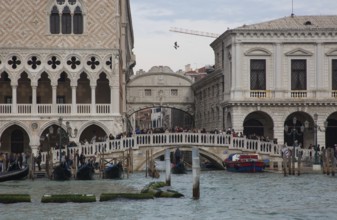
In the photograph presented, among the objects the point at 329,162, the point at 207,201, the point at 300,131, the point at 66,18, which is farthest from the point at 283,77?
the point at 207,201

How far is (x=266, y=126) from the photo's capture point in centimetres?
4003

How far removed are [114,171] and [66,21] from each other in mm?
7949

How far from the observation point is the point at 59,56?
3653 centimetres

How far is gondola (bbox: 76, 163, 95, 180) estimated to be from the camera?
30406 mm

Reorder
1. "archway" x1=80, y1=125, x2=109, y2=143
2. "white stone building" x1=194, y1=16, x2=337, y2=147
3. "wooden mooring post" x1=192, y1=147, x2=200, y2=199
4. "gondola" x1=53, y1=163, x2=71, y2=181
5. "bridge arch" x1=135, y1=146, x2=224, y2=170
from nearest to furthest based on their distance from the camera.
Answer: "wooden mooring post" x1=192, y1=147, x2=200, y2=199, "gondola" x1=53, y1=163, x2=71, y2=181, "bridge arch" x1=135, y1=146, x2=224, y2=170, "archway" x1=80, y1=125, x2=109, y2=143, "white stone building" x1=194, y1=16, x2=337, y2=147

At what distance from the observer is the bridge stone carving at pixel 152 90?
1882 inches

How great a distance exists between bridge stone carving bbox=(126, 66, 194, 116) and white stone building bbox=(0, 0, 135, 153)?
10.7m

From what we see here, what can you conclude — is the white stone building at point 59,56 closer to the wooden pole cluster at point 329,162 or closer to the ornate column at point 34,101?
the ornate column at point 34,101

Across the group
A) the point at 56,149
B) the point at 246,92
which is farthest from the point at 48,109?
the point at 246,92

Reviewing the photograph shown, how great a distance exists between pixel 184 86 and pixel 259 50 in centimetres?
989

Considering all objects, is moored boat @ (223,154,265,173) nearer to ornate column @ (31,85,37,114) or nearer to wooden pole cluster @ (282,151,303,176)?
wooden pole cluster @ (282,151,303,176)

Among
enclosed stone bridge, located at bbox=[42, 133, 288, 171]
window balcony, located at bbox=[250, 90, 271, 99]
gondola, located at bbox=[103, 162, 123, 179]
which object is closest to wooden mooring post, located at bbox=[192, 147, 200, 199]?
gondola, located at bbox=[103, 162, 123, 179]

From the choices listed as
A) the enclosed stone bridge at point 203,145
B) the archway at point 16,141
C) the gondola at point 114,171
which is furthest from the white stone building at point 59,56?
the gondola at point 114,171

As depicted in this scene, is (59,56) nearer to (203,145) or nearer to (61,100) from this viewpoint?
(61,100)
